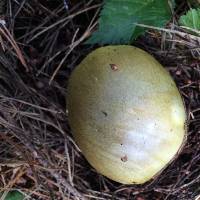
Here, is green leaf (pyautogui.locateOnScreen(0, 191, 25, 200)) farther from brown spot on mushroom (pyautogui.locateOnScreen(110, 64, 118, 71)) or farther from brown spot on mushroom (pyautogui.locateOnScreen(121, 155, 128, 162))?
brown spot on mushroom (pyautogui.locateOnScreen(110, 64, 118, 71))

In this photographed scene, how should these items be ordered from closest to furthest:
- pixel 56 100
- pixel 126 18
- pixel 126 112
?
pixel 126 112 < pixel 126 18 < pixel 56 100

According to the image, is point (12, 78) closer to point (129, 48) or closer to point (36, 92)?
point (36, 92)

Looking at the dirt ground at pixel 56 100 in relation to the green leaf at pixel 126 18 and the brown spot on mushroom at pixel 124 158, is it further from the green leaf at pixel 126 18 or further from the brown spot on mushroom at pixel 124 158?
the brown spot on mushroom at pixel 124 158

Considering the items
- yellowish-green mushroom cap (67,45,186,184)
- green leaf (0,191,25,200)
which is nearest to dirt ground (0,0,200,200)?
green leaf (0,191,25,200)

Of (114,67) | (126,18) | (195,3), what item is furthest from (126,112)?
(195,3)

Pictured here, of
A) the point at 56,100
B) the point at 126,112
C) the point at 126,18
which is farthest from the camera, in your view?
the point at 56,100

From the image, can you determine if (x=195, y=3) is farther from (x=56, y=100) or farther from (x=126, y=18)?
(x=56, y=100)
